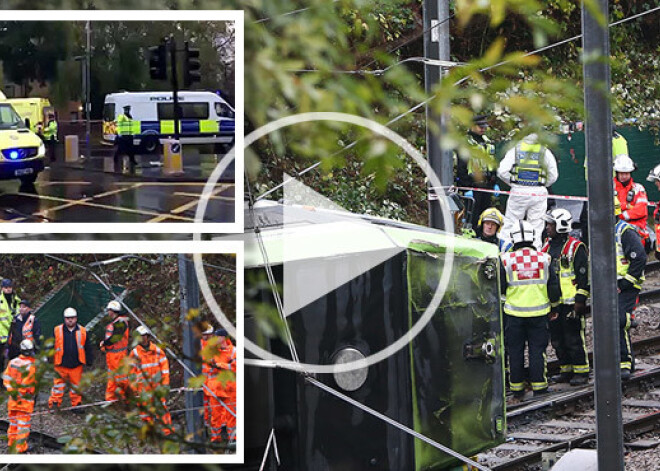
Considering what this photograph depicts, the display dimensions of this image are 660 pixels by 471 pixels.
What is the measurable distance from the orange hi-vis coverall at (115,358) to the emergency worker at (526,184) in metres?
11.0

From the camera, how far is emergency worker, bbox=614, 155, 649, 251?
13.3m

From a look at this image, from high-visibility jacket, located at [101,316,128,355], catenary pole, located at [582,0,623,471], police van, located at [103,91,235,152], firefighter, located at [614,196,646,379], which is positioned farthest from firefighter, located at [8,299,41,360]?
firefighter, located at [614,196,646,379]

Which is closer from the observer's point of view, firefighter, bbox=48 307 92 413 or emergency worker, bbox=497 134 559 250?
firefighter, bbox=48 307 92 413

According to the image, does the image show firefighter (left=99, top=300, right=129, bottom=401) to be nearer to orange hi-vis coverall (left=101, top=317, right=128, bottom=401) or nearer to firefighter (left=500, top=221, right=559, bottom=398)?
orange hi-vis coverall (left=101, top=317, right=128, bottom=401)

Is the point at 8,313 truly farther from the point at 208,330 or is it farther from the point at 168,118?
the point at 168,118

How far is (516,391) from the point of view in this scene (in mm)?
11609

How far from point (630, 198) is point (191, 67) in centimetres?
1173

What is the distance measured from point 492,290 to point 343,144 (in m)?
2.92

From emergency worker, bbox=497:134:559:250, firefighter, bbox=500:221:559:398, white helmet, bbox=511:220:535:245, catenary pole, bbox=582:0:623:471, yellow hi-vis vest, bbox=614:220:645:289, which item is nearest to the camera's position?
catenary pole, bbox=582:0:623:471

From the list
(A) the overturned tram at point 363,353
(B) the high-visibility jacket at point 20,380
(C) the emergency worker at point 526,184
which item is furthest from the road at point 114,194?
(C) the emergency worker at point 526,184

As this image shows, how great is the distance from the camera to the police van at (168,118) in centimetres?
247

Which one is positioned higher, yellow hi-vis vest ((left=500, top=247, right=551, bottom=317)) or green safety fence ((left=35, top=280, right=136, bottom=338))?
green safety fence ((left=35, top=280, right=136, bottom=338))

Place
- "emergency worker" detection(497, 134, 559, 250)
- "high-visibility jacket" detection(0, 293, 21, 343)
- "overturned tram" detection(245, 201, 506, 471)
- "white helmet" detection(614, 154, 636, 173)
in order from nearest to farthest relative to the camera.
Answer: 1. "high-visibility jacket" detection(0, 293, 21, 343)
2. "overturned tram" detection(245, 201, 506, 471)
3. "white helmet" detection(614, 154, 636, 173)
4. "emergency worker" detection(497, 134, 559, 250)

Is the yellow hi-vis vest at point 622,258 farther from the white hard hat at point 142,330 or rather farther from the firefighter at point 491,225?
the white hard hat at point 142,330
